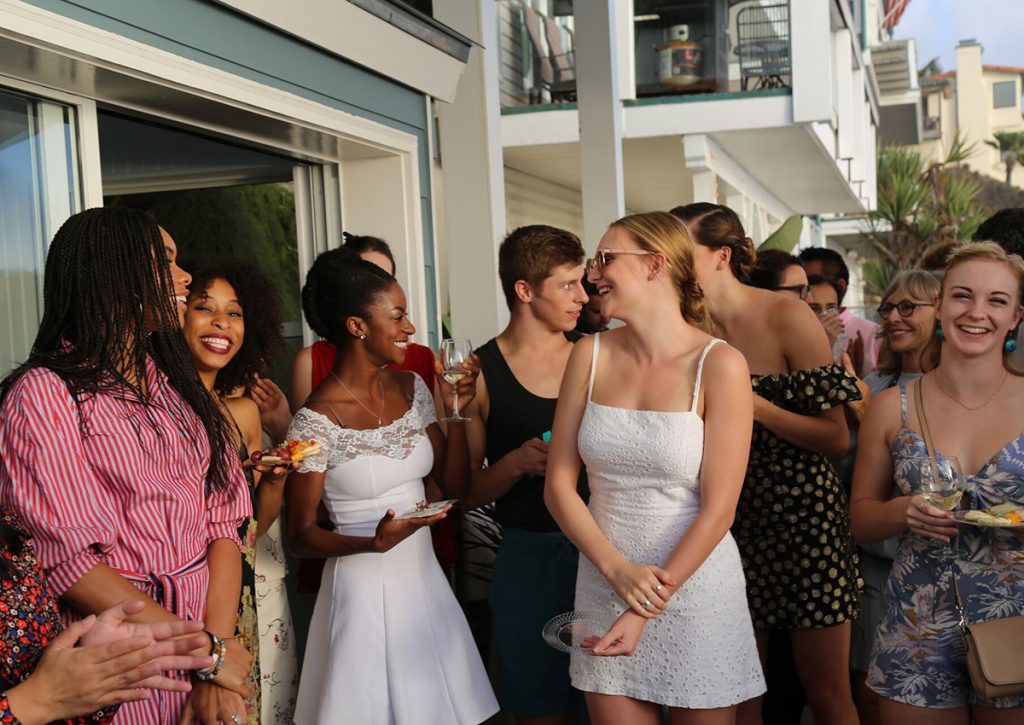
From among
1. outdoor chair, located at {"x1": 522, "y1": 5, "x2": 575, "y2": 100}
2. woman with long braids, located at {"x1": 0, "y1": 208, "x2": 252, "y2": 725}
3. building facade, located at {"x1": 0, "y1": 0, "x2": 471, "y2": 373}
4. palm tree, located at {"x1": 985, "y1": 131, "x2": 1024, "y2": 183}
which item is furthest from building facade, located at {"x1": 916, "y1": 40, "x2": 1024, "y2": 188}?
woman with long braids, located at {"x1": 0, "y1": 208, "x2": 252, "y2": 725}

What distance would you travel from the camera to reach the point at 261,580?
367 centimetres

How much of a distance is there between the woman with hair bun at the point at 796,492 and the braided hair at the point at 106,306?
2025 mm

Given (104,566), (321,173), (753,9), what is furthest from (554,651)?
(753,9)

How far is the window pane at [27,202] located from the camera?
141 inches

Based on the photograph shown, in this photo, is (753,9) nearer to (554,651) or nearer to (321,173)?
(321,173)

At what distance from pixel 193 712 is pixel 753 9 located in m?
13.4

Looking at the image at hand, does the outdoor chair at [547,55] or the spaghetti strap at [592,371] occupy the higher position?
the outdoor chair at [547,55]

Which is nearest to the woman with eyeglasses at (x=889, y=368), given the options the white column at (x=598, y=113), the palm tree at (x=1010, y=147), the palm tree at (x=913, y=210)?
the white column at (x=598, y=113)

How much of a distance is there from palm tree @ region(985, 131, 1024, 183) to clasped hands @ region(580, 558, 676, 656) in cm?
6600

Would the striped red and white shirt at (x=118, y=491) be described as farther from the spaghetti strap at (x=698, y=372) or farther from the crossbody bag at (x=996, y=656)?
the crossbody bag at (x=996, y=656)

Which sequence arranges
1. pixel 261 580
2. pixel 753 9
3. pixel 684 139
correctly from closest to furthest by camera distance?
pixel 261 580 → pixel 684 139 → pixel 753 9

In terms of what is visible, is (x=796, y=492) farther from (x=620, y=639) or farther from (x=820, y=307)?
(x=820, y=307)

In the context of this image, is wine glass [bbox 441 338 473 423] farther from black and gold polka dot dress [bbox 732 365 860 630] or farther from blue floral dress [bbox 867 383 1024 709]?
blue floral dress [bbox 867 383 1024 709]

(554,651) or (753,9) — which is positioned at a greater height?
(753,9)
